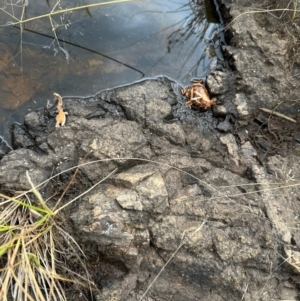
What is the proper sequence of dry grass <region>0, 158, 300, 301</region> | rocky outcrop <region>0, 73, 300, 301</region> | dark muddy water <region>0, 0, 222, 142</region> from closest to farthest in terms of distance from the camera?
dry grass <region>0, 158, 300, 301</region>, rocky outcrop <region>0, 73, 300, 301</region>, dark muddy water <region>0, 0, 222, 142</region>

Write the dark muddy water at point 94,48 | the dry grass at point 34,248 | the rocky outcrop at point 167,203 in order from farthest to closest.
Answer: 1. the dark muddy water at point 94,48
2. the rocky outcrop at point 167,203
3. the dry grass at point 34,248

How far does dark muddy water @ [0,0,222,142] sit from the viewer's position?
2.32 metres

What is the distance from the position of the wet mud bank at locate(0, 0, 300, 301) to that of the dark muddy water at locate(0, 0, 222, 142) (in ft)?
0.36

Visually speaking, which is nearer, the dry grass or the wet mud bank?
the dry grass

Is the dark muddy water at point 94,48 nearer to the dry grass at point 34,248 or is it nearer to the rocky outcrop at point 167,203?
the rocky outcrop at point 167,203

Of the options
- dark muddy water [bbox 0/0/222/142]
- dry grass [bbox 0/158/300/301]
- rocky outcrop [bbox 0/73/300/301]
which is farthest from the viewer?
dark muddy water [bbox 0/0/222/142]

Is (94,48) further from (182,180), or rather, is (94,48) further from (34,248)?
(34,248)

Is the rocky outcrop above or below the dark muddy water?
below

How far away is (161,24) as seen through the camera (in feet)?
8.58

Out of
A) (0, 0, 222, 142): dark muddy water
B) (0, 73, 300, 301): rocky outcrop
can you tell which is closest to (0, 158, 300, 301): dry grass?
(0, 73, 300, 301): rocky outcrop

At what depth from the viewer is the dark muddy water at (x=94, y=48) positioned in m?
2.32

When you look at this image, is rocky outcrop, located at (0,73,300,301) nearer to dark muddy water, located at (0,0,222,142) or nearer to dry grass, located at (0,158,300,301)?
dry grass, located at (0,158,300,301)

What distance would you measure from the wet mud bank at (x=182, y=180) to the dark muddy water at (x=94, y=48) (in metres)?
0.11

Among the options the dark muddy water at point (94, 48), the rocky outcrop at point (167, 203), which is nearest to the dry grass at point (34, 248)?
the rocky outcrop at point (167, 203)
